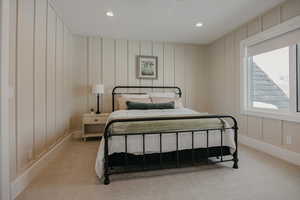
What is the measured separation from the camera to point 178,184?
181 centimetres

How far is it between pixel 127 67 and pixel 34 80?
2359mm

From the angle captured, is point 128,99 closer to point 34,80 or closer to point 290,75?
point 34,80

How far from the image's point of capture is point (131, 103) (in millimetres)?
3414

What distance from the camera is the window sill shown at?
7.81 feet

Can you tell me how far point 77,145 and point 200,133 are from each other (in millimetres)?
2494

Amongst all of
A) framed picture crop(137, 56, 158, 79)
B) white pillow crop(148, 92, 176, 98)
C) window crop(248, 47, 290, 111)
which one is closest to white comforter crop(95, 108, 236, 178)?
window crop(248, 47, 290, 111)

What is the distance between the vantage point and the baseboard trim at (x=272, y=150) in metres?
2.36

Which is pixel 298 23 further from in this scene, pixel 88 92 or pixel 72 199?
pixel 88 92

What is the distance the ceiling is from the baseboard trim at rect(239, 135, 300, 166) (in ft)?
7.49

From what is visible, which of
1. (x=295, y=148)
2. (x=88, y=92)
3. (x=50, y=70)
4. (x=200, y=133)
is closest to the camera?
(x=200, y=133)

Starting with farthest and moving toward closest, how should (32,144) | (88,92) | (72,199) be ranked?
(88,92)
(32,144)
(72,199)

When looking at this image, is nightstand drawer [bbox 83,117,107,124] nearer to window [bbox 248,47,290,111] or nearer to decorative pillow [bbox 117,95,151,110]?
decorative pillow [bbox 117,95,151,110]

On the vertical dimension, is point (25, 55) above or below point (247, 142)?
above

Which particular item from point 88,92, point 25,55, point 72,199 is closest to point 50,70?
point 25,55
